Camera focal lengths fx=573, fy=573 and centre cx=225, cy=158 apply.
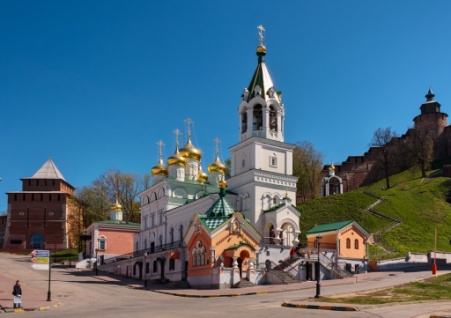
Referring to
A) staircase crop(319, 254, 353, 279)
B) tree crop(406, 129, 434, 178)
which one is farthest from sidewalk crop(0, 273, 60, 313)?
tree crop(406, 129, 434, 178)

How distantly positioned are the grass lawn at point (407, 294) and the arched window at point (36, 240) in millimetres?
56864

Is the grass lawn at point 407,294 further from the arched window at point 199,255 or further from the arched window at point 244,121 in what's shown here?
the arched window at point 244,121

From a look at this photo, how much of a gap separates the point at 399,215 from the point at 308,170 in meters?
20.5

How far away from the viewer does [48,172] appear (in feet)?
258

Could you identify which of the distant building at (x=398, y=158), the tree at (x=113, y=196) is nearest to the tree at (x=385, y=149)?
the distant building at (x=398, y=158)

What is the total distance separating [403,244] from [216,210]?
22350 mm

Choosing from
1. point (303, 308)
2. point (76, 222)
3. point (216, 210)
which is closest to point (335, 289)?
point (303, 308)

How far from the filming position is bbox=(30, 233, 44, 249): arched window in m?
74.1

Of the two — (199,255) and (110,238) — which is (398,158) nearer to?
(110,238)

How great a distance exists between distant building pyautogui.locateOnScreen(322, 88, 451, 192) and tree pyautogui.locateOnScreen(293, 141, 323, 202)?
9912mm

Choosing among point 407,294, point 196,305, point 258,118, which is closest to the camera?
point 196,305

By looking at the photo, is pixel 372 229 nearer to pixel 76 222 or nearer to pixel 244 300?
pixel 244 300

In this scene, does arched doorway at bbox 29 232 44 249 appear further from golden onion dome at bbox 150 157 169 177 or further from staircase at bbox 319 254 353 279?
staircase at bbox 319 254 353 279

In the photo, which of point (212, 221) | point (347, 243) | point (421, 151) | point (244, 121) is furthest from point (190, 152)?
point (421, 151)
